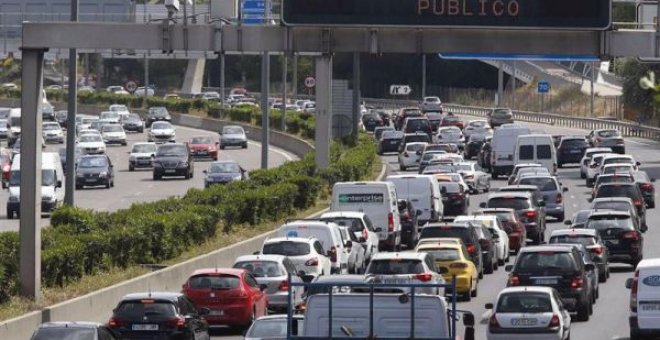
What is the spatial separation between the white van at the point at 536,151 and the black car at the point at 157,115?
163 feet

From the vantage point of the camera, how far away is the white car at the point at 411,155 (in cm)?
7988

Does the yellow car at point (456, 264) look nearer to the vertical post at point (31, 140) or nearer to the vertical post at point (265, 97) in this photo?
the vertical post at point (31, 140)

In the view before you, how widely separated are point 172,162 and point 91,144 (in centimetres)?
1024

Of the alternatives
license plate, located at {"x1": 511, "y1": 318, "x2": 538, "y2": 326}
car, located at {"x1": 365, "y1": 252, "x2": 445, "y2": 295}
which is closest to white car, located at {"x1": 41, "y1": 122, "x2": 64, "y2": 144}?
car, located at {"x1": 365, "y1": 252, "x2": 445, "y2": 295}

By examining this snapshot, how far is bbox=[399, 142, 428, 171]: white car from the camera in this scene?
262 ft

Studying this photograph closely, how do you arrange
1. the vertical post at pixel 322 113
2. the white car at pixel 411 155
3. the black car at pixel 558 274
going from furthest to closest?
the white car at pixel 411 155 < the vertical post at pixel 322 113 < the black car at pixel 558 274

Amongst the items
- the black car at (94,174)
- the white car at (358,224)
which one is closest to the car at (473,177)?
the black car at (94,174)

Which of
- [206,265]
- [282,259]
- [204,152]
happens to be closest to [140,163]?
[204,152]

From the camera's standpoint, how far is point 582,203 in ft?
208

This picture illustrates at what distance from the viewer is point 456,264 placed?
36.0m

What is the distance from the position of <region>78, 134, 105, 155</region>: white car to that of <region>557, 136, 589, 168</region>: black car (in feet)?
71.5

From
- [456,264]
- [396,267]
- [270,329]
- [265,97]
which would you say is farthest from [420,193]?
[270,329]

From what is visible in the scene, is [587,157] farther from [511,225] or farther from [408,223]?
[511,225]

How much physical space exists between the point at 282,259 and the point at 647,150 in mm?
64385
